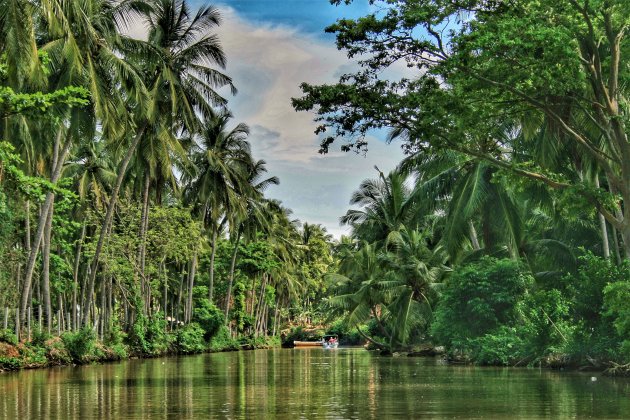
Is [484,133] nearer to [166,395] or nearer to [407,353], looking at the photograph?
[166,395]

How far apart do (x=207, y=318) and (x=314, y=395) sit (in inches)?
1460

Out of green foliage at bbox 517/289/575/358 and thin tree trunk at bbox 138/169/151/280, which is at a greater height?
thin tree trunk at bbox 138/169/151/280

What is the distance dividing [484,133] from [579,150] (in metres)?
8.37

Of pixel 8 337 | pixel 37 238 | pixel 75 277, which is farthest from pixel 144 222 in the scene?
pixel 8 337

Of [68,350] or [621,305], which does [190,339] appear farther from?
[621,305]

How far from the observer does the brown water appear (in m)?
13.6

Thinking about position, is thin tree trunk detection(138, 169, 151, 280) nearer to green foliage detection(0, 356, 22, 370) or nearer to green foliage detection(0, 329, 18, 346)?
green foliage detection(0, 329, 18, 346)

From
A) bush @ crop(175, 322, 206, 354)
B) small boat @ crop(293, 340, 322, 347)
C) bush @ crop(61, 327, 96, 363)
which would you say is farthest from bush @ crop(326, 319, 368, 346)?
bush @ crop(61, 327, 96, 363)

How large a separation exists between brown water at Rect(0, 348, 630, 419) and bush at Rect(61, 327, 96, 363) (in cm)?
629

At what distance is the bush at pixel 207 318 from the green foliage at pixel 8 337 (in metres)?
25.5

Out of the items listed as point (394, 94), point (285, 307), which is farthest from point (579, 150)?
point (285, 307)

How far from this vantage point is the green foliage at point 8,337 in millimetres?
28062

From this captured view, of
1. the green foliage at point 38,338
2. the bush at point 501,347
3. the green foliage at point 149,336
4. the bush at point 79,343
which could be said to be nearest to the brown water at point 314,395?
the bush at point 501,347

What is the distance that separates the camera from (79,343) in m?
32.4
